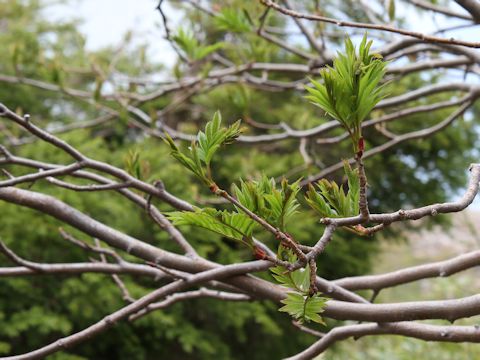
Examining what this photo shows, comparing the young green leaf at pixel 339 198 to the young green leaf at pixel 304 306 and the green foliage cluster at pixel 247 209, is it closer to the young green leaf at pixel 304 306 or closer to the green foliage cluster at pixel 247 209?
the green foliage cluster at pixel 247 209

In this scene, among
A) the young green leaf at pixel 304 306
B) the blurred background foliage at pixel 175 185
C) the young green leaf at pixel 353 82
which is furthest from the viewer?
the blurred background foliage at pixel 175 185

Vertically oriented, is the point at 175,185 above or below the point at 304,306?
below

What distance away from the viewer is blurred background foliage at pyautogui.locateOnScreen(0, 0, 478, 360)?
8.14ft

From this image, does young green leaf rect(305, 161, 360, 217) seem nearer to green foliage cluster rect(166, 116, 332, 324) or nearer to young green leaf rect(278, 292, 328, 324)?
green foliage cluster rect(166, 116, 332, 324)

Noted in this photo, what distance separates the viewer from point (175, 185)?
4070mm

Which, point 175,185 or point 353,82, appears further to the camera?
point 175,185

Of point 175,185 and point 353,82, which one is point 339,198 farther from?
point 175,185

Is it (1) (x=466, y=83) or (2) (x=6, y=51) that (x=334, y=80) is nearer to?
(1) (x=466, y=83)

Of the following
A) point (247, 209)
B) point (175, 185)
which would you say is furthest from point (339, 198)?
point (175, 185)

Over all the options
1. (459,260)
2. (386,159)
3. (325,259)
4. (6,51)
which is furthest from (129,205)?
(459,260)

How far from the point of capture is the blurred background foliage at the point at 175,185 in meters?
2.48

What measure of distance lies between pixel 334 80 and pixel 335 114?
40 millimetres

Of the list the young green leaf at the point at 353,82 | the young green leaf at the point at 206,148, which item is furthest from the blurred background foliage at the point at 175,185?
the young green leaf at the point at 353,82

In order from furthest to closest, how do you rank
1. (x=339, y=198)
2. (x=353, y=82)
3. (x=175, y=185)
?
(x=175, y=185), (x=339, y=198), (x=353, y=82)
